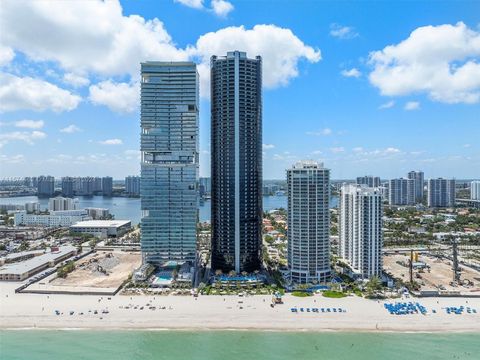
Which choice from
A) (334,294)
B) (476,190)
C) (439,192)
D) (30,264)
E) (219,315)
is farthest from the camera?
(476,190)

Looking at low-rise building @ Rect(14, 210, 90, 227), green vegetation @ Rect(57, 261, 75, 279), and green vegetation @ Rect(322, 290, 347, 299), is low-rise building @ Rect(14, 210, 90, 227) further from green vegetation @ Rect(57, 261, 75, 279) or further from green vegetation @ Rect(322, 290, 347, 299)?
green vegetation @ Rect(322, 290, 347, 299)

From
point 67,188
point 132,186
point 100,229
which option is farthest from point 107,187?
point 100,229

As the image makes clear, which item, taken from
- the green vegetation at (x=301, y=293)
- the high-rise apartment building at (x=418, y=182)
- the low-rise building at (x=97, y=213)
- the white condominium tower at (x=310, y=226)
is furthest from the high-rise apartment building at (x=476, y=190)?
the green vegetation at (x=301, y=293)

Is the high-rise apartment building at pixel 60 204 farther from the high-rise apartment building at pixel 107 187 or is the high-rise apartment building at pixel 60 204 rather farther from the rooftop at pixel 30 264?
the high-rise apartment building at pixel 107 187

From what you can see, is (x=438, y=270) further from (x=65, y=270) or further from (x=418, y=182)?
(x=418, y=182)

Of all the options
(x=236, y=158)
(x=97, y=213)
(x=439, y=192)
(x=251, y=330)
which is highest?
(x=236, y=158)

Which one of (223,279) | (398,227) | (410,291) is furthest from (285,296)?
(398,227)

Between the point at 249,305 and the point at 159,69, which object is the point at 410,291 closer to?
the point at 249,305
